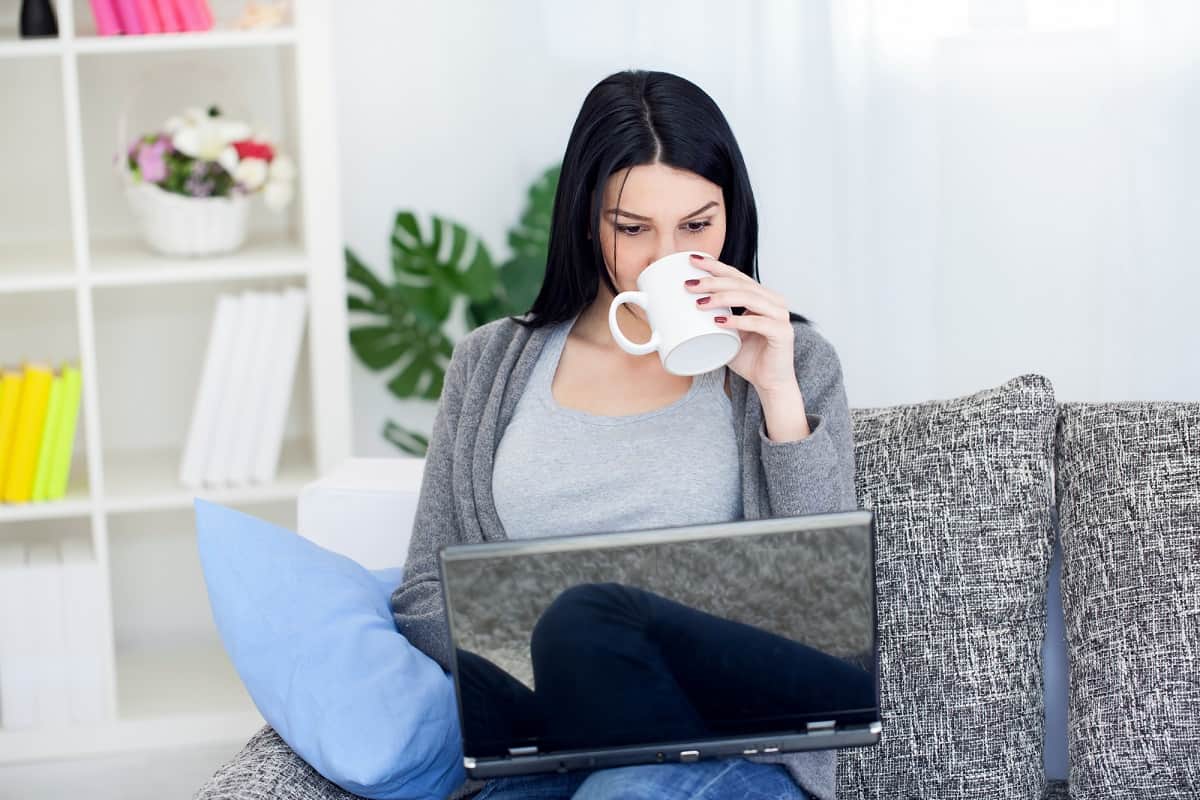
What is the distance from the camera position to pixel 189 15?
8.00ft

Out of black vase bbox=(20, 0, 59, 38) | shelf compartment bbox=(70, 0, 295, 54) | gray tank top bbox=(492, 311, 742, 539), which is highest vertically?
black vase bbox=(20, 0, 59, 38)

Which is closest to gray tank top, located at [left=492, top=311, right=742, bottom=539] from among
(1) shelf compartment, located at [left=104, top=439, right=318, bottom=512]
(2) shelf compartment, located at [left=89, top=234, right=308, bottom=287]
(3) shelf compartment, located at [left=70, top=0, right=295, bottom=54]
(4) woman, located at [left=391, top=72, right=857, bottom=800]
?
(4) woman, located at [left=391, top=72, right=857, bottom=800]

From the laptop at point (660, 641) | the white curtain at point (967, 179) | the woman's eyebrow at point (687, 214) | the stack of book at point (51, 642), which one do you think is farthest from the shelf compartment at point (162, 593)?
the laptop at point (660, 641)

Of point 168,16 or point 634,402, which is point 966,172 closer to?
point 634,402

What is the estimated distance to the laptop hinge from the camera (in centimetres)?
121

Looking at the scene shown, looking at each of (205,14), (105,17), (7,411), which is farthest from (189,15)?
(7,411)

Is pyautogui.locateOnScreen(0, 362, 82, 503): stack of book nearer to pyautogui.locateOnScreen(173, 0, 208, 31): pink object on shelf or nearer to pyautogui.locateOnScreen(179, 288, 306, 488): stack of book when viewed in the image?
pyautogui.locateOnScreen(179, 288, 306, 488): stack of book

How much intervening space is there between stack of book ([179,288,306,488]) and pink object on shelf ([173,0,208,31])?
47 centimetres

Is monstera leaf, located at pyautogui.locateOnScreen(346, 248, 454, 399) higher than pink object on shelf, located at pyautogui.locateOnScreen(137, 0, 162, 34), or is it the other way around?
pink object on shelf, located at pyautogui.locateOnScreen(137, 0, 162, 34)

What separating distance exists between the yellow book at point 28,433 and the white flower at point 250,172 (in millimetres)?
475

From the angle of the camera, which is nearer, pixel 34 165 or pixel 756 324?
pixel 756 324

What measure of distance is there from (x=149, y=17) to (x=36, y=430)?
743 millimetres

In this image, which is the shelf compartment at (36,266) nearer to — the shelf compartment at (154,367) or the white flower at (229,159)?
the shelf compartment at (154,367)

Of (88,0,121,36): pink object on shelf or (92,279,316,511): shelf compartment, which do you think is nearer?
(88,0,121,36): pink object on shelf
